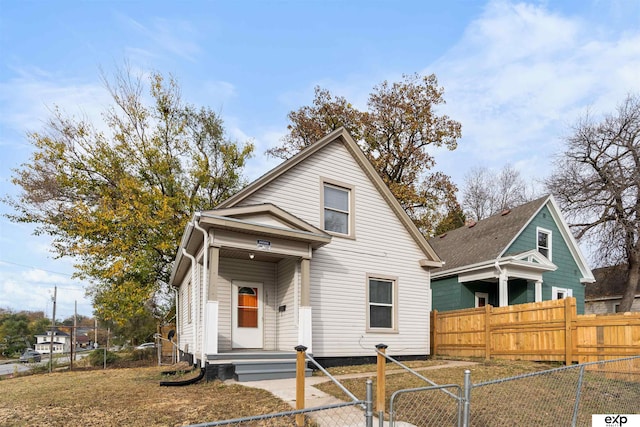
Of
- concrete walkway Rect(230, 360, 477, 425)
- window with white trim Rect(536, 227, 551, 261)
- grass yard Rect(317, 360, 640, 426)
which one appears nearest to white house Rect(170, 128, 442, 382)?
concrete walkway Rect(230, 360, 477, 425)

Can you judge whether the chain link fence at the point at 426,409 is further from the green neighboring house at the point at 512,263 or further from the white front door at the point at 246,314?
the green neighboring house at the point at 512,263

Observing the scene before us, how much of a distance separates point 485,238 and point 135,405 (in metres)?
15.9

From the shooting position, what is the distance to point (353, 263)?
13031 mm

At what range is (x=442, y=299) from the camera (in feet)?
63.7

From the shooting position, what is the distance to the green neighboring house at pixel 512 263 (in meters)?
17.7

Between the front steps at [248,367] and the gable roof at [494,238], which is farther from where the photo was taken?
the gable roof at [494,238]

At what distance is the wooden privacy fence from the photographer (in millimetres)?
10586

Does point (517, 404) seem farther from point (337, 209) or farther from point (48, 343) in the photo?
point (48, 343)

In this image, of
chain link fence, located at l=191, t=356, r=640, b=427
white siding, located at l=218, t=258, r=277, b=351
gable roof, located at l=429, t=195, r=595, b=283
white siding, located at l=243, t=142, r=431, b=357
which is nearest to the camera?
chain link fence, located at l=191, t=356, r=640, b=427

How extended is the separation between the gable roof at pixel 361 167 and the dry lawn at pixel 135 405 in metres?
4.45

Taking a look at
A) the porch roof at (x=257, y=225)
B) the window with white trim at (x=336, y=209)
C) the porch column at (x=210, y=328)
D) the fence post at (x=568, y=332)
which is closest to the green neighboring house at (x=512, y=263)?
the fence post at (x=568, y=332)

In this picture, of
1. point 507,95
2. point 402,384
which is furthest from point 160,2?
point 507,95

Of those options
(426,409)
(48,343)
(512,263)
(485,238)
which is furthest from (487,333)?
(48,343)

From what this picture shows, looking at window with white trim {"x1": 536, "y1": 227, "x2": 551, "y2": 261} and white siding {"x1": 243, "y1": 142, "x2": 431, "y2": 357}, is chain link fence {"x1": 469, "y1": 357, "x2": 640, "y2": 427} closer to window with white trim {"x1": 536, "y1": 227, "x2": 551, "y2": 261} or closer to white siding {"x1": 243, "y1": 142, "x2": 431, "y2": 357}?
white siding {"x1": 243, "y1": 142, "x2": 431, "y2": 357}
